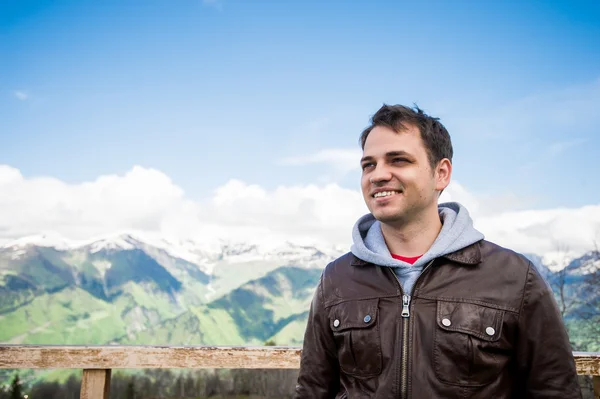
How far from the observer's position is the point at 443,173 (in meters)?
2.15

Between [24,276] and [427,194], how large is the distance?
178014mm

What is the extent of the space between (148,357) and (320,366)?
115 centimetres

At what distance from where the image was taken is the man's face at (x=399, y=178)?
1977mm

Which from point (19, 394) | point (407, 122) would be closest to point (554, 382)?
point (407, 122)

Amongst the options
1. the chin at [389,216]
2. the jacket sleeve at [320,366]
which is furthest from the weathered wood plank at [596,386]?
the chin at [389,216]

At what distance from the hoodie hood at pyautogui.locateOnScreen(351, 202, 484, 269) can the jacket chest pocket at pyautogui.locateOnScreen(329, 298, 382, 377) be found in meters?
0.20

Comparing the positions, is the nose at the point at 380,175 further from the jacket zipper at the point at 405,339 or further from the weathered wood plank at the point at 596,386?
the weathered wood plank at the point at 596,386

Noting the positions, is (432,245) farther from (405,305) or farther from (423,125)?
(423,125)

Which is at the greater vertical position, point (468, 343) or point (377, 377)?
point (468, 343)

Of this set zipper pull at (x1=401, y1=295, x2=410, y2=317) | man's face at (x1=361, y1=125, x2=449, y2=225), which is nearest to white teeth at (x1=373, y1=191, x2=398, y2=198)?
man's face at (x1=361, y1=125, x2=449, y2=225)

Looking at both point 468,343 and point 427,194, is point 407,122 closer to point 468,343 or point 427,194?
point 427,194

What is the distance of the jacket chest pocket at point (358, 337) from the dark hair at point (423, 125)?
2.37ft

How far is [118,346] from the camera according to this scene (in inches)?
107

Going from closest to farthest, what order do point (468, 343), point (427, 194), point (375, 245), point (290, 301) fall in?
point (468, 343)
point (427, 194)
point (375, 245)
point (290, 301)
